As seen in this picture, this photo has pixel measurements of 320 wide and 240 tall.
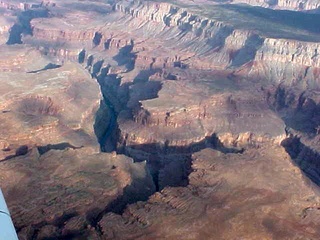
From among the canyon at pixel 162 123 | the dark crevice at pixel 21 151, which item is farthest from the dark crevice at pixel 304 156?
the dark crevice at pixel 21 151

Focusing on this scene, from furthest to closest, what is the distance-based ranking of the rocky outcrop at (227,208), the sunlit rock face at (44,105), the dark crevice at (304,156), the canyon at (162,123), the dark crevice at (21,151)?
the dark crevice at (304,156), the sunlit rock face at (44,105), the dark crevice at (21,151), the canyon at (162,123), the rocky outcrop at (227,208)

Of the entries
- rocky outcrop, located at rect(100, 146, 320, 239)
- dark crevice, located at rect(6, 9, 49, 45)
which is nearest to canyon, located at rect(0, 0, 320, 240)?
rocky outcrop, located at rect(100, 146, 320, 239)

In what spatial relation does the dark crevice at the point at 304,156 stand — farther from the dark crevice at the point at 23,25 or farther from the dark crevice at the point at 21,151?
the dark crevice at the point at 23,25

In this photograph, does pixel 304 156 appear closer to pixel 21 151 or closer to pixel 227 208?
pixel 227 208

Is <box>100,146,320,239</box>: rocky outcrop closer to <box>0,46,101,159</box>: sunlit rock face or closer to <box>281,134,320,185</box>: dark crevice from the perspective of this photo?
<box>281,134,320,185</box>: dark crevice

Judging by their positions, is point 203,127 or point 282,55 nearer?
point 203,127

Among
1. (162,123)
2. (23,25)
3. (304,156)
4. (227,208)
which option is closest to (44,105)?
(162,123)

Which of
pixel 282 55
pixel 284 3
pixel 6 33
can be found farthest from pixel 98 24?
pixel 284 3

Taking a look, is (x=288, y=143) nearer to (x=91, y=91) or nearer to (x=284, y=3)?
(x=91, y=91)
